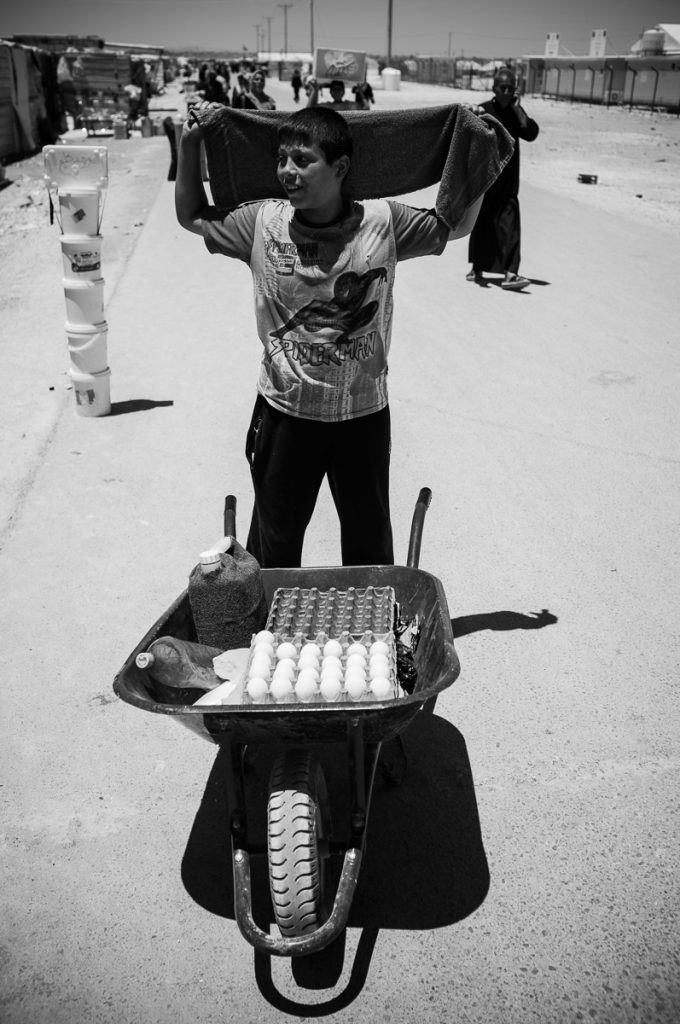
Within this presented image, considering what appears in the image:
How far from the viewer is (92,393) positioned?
6.34 m

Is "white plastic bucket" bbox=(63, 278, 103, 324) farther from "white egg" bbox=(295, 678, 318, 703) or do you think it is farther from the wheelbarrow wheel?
the wheelbarrow wheel

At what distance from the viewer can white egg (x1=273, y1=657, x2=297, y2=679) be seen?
2.48m

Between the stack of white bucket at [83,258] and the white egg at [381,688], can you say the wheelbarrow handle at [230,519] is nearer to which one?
the white egg at [381,688]

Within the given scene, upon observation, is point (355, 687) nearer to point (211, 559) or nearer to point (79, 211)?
point (211, 559)

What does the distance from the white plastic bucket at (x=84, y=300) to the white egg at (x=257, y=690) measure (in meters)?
4.34

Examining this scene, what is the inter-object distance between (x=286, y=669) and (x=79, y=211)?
4348 mm

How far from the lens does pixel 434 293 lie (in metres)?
9.95

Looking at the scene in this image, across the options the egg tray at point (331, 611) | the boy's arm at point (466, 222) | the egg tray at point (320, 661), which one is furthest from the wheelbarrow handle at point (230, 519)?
the boy's arm at point (466, 222)

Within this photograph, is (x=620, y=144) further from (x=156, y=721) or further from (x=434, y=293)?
(x=156, y=721)

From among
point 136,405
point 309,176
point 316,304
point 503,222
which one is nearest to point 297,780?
point 316,304

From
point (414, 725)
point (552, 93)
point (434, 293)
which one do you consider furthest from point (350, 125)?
point (552, 93)

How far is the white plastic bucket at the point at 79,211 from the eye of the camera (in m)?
5.70

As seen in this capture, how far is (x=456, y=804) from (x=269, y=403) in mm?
1535

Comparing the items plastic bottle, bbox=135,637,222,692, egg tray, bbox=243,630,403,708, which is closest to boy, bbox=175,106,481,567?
egg tray, bbox=243,630,403,708
